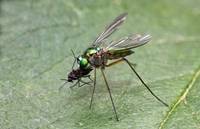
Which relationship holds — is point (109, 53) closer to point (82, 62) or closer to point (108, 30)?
point (82, 62)

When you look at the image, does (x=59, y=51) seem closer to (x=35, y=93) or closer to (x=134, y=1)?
(x=35, y=93)

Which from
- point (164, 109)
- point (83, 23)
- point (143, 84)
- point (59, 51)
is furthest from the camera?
point (83, 23)

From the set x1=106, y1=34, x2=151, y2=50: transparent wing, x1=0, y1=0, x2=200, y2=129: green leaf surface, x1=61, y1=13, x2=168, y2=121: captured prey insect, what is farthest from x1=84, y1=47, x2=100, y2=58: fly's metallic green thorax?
x1=0, y1=0, x2=200, y2=129: green leaf surface

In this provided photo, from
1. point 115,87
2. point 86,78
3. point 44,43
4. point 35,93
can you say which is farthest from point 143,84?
point 44,43

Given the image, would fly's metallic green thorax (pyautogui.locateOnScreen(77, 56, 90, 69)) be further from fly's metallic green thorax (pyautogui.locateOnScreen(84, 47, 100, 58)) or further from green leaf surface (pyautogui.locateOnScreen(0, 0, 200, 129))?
green leaf surface (pyautogui.locateOnScreen(0, 0, 200, 129))

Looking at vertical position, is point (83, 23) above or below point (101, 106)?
above

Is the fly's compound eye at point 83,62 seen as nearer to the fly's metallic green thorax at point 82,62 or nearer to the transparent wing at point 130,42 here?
the fly's metallic green thorax at point 82,62

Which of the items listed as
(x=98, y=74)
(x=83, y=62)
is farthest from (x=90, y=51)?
(x=98, y=74)
